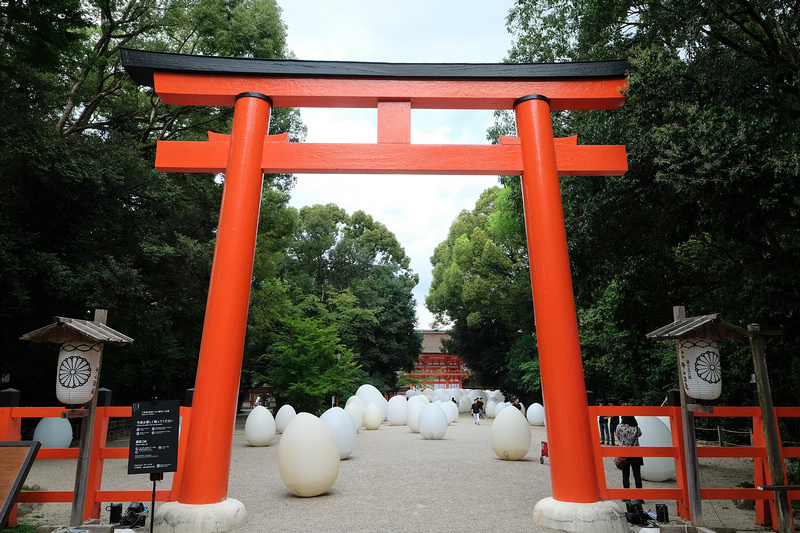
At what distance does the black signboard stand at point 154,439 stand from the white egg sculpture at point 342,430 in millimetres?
6603

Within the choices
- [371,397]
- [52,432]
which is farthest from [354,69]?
[371,397]

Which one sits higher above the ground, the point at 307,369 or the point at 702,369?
the point at 307,369

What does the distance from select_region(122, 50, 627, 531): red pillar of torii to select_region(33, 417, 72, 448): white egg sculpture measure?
9650mm

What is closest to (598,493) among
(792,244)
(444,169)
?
(444,169)

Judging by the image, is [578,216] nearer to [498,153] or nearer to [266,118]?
[498,153]

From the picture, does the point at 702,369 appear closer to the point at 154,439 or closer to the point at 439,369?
the point at 154,439

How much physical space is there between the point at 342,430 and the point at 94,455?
6.63 meters

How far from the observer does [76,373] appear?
5477 mm

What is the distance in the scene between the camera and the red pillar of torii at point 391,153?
18.8 ft

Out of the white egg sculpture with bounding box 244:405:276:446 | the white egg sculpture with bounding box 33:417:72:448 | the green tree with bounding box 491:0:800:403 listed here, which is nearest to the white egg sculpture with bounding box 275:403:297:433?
the white egg sculpture with bounding box 244:405:276:446

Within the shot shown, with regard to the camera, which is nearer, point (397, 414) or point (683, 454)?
point (683, 454)

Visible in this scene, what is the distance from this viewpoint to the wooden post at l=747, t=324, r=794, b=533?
5.43 metres

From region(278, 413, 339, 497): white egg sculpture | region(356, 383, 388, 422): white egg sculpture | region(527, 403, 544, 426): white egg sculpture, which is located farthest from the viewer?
region(356, 383, 388, 422): white egg sculpture

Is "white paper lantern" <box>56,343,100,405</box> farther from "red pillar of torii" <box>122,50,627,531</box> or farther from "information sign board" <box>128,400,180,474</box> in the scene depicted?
"red pillar of torii" <box>122,50,627,531</box>
